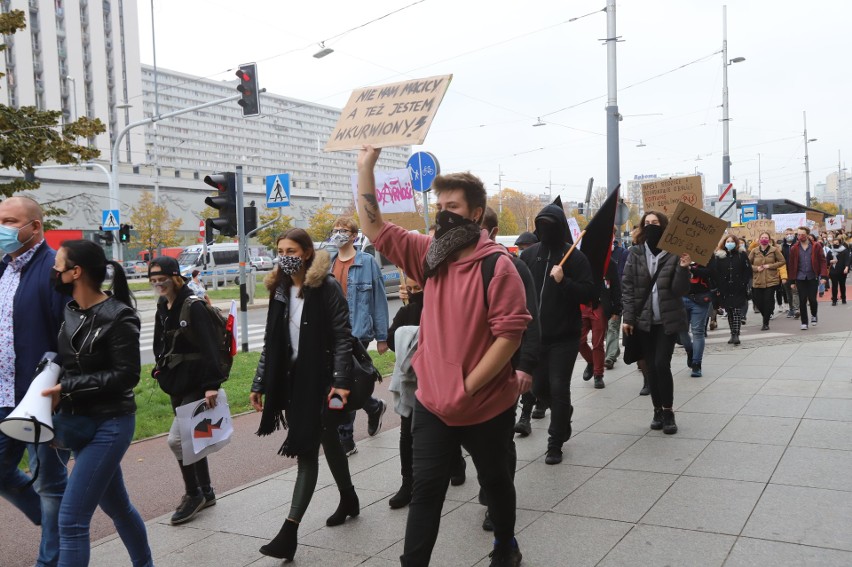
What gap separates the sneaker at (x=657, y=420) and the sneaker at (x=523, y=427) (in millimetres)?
1074

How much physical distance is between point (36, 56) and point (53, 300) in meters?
77.3

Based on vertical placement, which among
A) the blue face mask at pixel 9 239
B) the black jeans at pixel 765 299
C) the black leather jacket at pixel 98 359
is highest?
the blue face mask at pixel 9 239

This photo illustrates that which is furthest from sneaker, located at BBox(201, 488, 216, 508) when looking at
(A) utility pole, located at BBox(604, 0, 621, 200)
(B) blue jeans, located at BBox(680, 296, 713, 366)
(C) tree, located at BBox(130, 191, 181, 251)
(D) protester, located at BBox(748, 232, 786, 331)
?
(C) tree, located at BBox(130, 191, 181, 251)

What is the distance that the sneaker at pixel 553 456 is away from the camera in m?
5.74

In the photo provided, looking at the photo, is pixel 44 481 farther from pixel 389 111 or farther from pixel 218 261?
pixel 218 261

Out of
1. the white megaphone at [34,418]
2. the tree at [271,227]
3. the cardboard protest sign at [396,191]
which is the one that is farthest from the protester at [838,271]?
the tree at [271,227]

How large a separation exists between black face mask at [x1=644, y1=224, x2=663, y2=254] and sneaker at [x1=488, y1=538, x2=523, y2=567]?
377 centimetres

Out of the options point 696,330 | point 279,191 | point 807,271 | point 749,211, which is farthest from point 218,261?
point 696,330

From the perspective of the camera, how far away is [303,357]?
4.29 metres

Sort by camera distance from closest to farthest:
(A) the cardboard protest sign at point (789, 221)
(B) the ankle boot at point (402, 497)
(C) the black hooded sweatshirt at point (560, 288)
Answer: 1. (B) the ankle boot at point (402, 497)
2. (C) the black hooded sweatshirt at point (560, 288)
3. (A) the cardboard protest sign at point (789, 221)

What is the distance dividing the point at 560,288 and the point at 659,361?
1503mm

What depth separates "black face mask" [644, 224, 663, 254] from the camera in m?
6.80

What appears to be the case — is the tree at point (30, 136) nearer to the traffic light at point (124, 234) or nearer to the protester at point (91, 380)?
the protester at point (91, 380)

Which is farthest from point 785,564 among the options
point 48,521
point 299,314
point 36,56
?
point 36,56
